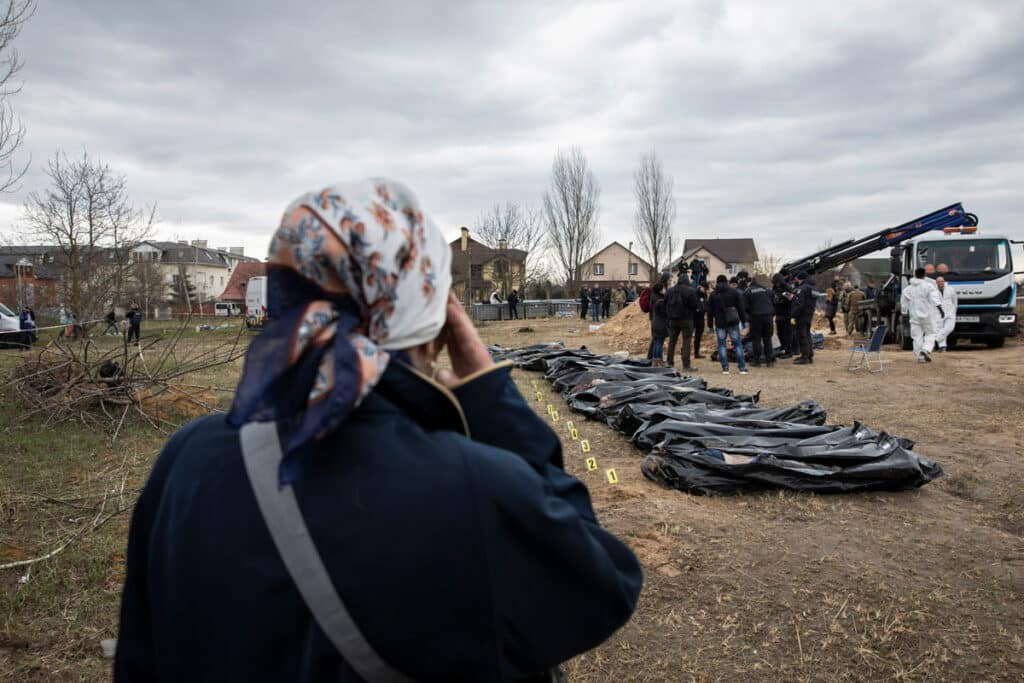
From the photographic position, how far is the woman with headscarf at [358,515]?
98 centimetres

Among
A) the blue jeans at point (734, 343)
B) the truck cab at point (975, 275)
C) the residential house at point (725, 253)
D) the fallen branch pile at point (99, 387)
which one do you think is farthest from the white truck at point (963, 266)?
the residential house at point (725, 253)

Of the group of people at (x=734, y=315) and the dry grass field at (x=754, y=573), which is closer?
the dry grass field at (x=754, y=573)

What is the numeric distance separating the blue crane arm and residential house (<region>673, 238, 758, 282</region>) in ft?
173

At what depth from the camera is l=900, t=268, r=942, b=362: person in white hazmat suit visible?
1473cm

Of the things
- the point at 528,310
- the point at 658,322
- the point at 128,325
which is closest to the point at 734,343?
the point at 658,322

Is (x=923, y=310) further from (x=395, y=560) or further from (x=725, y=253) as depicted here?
(x=725, y=253)

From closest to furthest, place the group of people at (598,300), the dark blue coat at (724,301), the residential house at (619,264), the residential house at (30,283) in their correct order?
the dark blue coat at (724,301)
the residential house at (30,283)
the group of people at (598,300)
the residential house at (619,264)

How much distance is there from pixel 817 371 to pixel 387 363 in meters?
13.8

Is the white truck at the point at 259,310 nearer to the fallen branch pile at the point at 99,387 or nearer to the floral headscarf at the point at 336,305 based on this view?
the floral headscarf at the point at 336,305

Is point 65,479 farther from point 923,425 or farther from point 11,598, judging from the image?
point 923,425

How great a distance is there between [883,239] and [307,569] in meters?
19.4

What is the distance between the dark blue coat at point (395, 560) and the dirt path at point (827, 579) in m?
2.34

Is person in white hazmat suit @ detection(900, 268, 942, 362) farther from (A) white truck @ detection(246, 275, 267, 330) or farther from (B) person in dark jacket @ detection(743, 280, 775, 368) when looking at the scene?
(A) white truck @ detection(246, 275, 267, 330)

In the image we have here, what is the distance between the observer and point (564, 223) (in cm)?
4272
